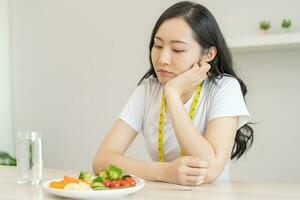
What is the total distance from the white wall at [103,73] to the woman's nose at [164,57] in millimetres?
1269

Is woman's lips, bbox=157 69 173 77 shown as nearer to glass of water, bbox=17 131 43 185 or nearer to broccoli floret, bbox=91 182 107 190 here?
glass of water, bbox=17 131 43 185

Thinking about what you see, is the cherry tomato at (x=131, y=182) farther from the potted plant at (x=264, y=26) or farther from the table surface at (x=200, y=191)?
the potted plant at (x=264, y=26)

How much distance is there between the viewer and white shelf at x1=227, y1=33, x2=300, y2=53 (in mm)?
2381

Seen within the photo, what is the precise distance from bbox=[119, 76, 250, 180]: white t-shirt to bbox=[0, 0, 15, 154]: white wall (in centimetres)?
214

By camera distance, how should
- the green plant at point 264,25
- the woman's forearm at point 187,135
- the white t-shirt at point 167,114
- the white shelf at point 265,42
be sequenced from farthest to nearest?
the green plant at point 264,25 → the white shelf at point 265,42 → the white t-shirt at point 167,114 → the woman's forearm at point 187,135

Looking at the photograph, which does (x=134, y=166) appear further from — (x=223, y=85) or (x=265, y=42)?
(x=265, y=42)

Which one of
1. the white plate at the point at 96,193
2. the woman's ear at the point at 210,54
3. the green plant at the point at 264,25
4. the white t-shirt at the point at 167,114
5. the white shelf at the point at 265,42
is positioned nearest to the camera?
the white plate at the point at 96,193

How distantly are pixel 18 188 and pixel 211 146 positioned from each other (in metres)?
0.61

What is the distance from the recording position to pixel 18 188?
1.17 meters

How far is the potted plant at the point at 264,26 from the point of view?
2.54m

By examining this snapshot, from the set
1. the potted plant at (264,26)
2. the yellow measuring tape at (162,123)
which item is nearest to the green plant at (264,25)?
the potted plant at (264,26)

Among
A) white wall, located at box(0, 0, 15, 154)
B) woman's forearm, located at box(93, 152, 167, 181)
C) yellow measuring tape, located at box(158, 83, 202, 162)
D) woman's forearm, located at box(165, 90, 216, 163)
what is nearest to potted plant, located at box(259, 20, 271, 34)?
yellow measuring tape, located at box(158, 83, 202, 162)

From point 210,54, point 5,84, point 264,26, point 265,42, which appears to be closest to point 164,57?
point 210,54

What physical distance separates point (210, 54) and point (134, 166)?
53 centimetres
